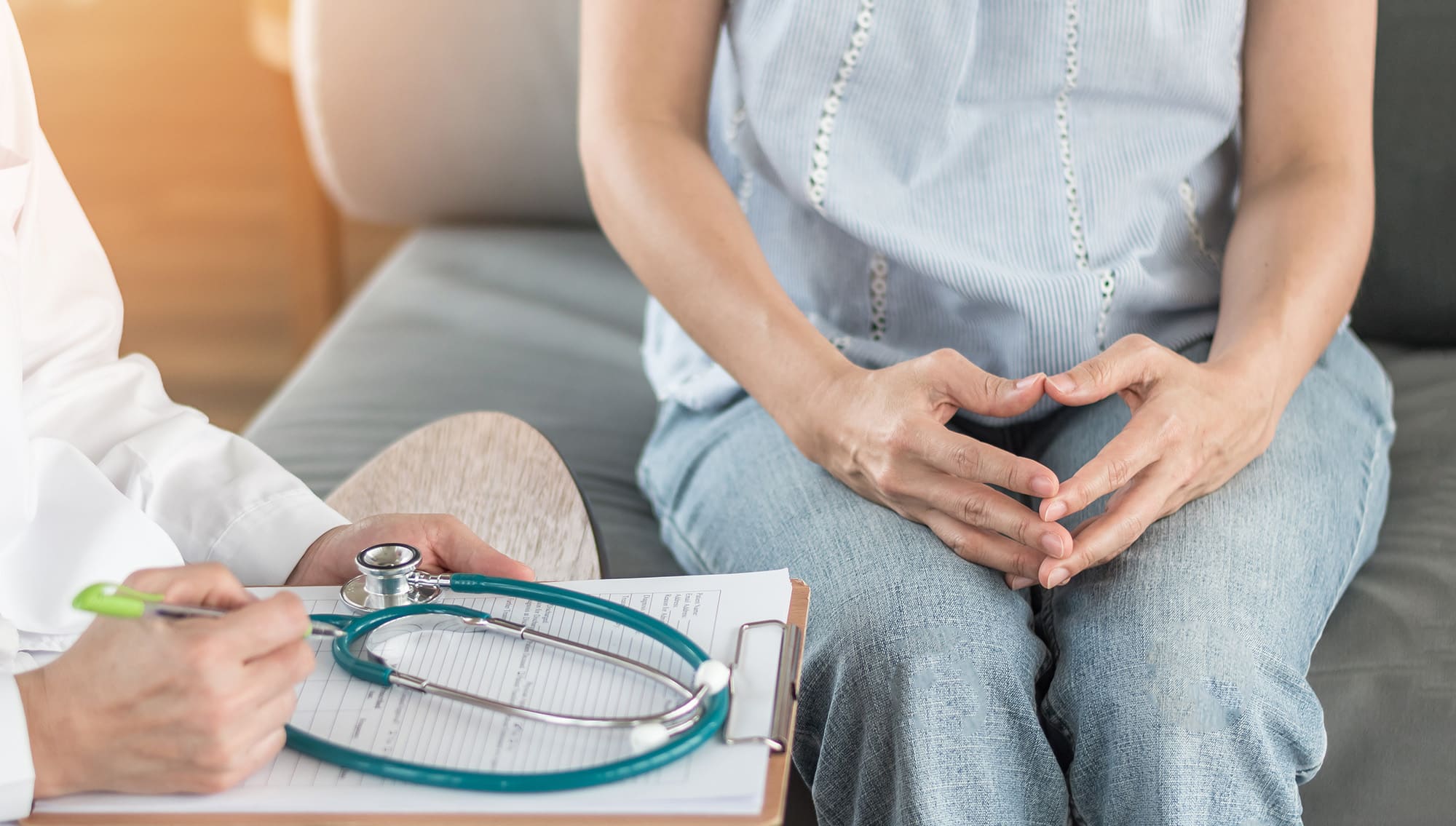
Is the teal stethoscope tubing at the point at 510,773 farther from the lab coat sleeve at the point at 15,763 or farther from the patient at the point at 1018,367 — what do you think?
the patient at the point at 1018,367

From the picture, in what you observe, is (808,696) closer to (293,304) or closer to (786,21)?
(786,21)

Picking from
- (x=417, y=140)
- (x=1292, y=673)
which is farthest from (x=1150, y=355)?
(x=417, y=140)

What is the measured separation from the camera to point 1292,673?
0.69 m

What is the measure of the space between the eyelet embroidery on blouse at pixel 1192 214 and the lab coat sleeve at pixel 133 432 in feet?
2.06

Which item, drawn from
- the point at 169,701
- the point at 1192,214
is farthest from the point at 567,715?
the point at 1192,214

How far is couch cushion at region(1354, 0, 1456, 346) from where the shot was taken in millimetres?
1101

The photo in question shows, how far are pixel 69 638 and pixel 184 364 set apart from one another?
1.73 meters

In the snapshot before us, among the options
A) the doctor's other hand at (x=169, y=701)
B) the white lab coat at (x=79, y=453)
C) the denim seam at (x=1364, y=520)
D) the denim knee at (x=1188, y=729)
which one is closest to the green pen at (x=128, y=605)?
the doctor's other hand at (x=169, y=701)

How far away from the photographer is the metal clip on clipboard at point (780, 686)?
46 cm

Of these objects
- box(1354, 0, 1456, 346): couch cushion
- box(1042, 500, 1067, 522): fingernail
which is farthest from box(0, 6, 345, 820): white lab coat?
box(1354, 0, 1456, 346): couch cushion

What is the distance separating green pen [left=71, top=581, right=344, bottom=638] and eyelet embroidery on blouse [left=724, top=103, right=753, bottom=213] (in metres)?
0.55

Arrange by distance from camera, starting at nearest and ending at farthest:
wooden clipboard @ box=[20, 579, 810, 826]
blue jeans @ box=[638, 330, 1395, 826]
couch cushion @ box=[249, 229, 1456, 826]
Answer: wooden clipboard @ box=[20, 579, 810, 826] → blue jeans @ box=[638, 330, 1395, 826] → couch cushion @ box=[249, 229, 1456, 826]

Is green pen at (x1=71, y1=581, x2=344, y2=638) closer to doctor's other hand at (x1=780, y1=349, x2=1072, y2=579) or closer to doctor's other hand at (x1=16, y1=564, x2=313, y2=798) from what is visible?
doctor's other hand at (x1=16, y1=564, x2=313, y2=798)

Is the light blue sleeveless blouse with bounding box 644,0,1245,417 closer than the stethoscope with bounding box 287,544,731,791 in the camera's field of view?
No
